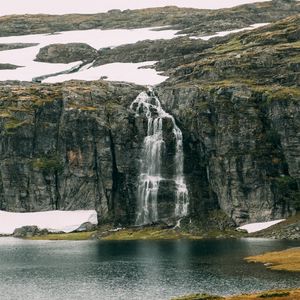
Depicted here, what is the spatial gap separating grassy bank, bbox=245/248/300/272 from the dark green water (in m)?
3.09

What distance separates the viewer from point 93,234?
189000 mm

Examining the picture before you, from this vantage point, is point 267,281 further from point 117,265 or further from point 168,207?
point 168,207

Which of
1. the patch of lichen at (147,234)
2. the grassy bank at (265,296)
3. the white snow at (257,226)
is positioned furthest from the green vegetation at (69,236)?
the grassy bank at (265,296)

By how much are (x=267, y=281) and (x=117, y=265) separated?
33297 millimetres

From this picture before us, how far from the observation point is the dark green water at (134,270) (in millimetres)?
96688

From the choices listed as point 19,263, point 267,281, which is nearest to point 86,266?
point 19,263

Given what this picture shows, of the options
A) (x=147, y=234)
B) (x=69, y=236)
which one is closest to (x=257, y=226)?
(x=147, y=234)

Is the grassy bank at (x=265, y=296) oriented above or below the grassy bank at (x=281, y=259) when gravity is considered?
above

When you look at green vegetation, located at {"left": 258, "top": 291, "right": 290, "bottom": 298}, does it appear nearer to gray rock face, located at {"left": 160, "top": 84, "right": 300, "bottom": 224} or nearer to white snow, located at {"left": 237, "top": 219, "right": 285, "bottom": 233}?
white snow, located at {"left": 237, "top": 219, "right": 285, "bottom": 233}

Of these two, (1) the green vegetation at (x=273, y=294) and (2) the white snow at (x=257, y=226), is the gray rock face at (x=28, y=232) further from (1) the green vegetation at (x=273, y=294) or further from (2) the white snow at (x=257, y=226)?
(1) the green vegetation at (x=273, y=294)

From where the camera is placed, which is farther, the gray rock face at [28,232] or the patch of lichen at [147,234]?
the gray rock face at [28,232]

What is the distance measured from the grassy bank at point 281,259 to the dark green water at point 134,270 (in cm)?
309

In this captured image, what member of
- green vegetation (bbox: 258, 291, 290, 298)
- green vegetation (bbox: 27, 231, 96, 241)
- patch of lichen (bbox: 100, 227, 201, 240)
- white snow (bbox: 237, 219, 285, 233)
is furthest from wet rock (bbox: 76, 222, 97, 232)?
green vegetation (bbox: 258, 291, 290, 298)

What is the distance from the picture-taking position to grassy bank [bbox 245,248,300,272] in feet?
372
